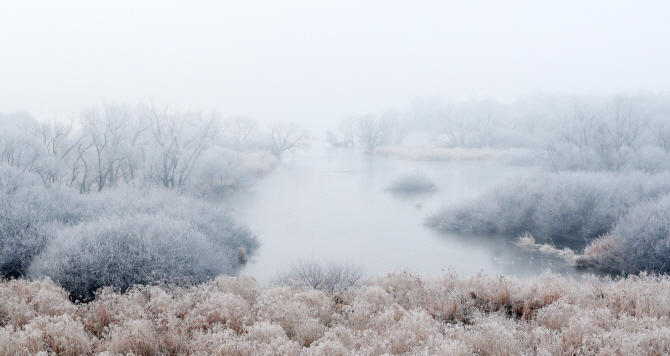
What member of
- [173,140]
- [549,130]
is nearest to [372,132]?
[549,130]

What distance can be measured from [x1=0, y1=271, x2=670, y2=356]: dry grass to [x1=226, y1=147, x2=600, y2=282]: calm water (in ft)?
10.3

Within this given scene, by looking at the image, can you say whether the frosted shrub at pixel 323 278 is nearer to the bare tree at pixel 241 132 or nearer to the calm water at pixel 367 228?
the calm water at pixel 367 228

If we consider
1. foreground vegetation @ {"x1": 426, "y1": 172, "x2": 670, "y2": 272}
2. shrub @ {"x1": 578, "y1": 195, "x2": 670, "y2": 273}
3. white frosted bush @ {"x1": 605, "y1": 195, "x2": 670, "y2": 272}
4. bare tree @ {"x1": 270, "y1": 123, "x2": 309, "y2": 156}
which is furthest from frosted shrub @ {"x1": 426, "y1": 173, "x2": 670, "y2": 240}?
bare tree @ {"x1": 270, "y1": 123, "x2": 309, "y2": 156}

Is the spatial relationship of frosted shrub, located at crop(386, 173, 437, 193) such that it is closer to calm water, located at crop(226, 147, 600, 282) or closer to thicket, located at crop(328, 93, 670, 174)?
calm water, located at crop(226, 147, 600, 282)

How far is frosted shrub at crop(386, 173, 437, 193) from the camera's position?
2264 centimetres

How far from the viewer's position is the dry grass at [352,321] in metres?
4.43

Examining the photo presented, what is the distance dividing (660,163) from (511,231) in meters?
11.8

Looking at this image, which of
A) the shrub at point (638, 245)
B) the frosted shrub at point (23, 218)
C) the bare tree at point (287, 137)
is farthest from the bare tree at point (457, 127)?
the frosted shrub at point (23, 218)

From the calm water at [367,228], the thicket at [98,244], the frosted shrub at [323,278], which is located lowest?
the calm water at [367,228]

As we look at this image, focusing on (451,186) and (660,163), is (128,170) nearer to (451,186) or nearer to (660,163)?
(451,186)

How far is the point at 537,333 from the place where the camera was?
4.78 meters

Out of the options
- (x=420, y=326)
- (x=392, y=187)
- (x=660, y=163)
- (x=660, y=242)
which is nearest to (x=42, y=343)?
(x=420, y=326)

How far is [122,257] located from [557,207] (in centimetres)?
1261

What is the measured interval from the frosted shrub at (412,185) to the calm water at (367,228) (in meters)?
A: 0.63
